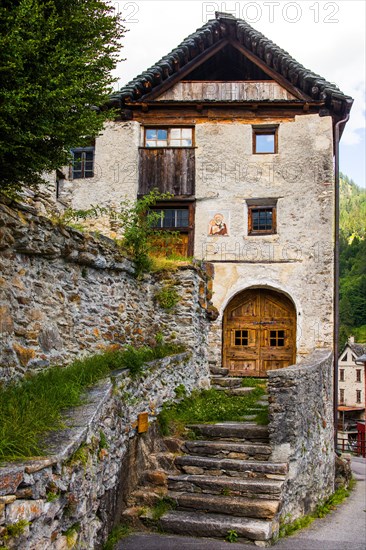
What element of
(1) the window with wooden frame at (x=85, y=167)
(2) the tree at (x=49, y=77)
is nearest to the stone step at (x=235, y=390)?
(2) the tree at (x=49, y=77)

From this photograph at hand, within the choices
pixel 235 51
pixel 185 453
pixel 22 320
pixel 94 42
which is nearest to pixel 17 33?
pixel 94 42

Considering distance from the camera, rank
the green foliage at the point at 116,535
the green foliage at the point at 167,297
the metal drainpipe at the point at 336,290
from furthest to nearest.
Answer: the metal drainpipe at the point at 336,290, the green foliage at the point at 167,297, the green foliage at the point at 116,535

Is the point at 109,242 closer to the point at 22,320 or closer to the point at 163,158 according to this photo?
the point at 22,320

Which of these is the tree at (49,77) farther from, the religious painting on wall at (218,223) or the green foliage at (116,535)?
the religious painting on wall at (218,223)

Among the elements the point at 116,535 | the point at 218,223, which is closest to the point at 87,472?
the point at 116,535

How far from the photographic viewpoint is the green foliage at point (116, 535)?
5.96 metres

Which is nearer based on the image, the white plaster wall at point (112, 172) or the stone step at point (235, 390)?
the stone step at point (235, 390)

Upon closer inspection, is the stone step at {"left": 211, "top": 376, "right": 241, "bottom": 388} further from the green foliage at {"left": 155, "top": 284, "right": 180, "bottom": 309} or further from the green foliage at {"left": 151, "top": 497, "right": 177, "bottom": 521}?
the green foliage at {"left": 151, "top": 497, "right": 177, "bottom": 521}

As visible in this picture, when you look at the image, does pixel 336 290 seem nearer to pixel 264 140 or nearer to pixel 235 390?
pixel 264 140

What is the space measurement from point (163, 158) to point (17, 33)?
37.0ft

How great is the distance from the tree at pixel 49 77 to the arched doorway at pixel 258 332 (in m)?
10.3

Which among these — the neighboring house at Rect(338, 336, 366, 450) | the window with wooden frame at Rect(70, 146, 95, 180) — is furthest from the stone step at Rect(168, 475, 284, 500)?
the neighboring house at Rect(338, 336, 366, 450)

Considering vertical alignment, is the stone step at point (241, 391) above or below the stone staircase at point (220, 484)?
above

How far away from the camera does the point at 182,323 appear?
10.3 meters
